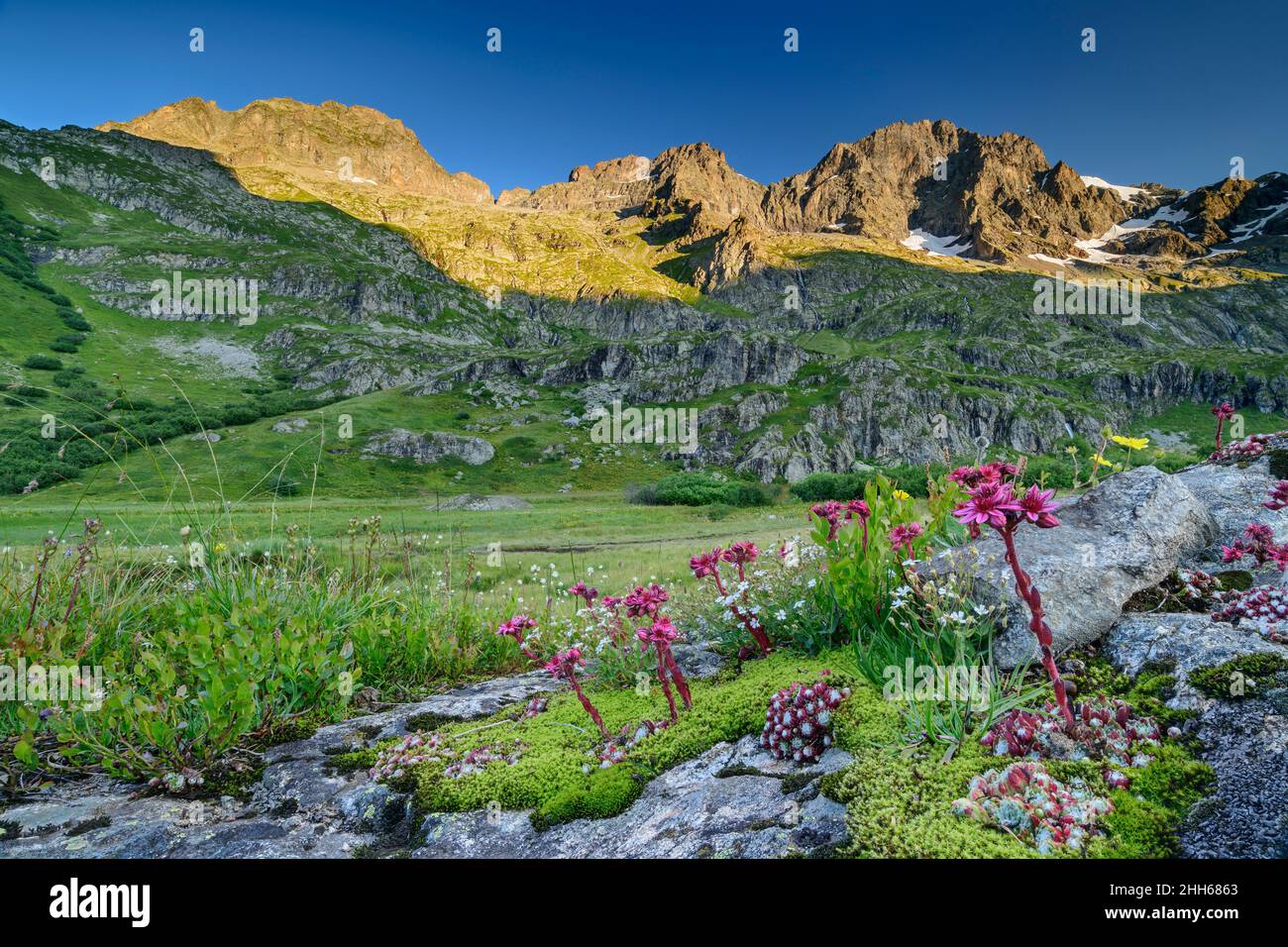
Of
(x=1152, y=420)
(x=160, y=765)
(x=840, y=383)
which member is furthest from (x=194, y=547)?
(x=1152, y=420)

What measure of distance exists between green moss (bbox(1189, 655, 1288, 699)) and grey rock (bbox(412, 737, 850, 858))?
6.29ft

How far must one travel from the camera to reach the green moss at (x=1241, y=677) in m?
2.88

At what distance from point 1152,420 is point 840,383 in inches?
3919

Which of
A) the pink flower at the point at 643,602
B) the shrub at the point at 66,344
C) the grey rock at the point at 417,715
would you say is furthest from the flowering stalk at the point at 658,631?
the shrub at the point at 66,344

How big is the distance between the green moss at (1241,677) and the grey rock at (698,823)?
1.92m

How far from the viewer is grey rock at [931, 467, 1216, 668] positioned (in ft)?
Answer: 13.3

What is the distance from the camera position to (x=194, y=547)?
21.2 ft

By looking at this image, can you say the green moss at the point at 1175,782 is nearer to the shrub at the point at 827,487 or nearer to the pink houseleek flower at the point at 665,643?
the pink houseleek flower at the point at 665,643
